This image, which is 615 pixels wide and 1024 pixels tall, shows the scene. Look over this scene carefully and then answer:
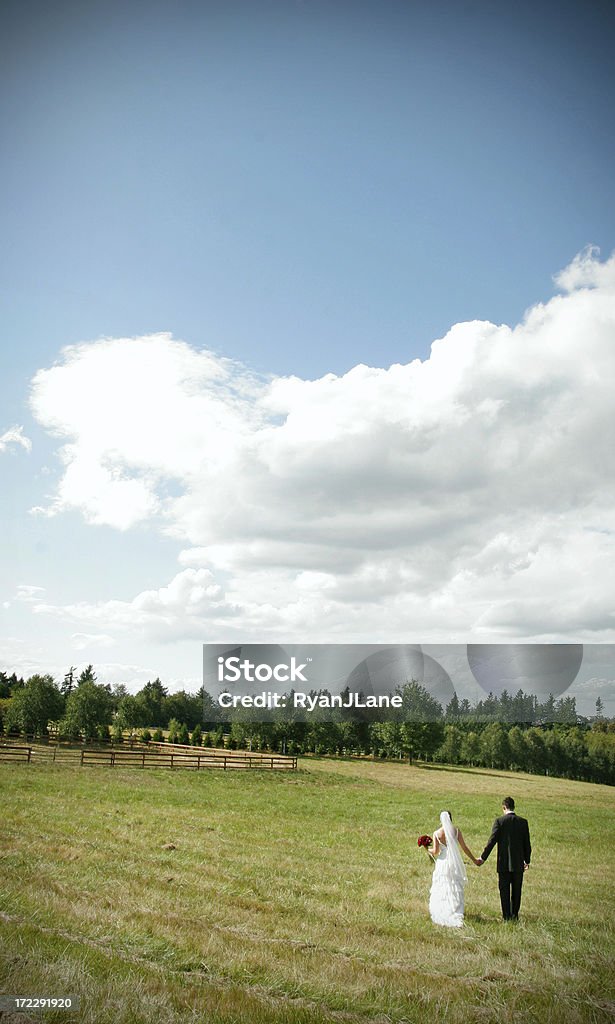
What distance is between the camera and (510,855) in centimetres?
1095

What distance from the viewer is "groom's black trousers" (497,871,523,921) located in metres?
11.0

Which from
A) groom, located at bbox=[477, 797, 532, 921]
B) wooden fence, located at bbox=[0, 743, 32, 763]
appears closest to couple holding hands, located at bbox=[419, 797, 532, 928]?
groom, located at bbox=[477, 797, 532, 921]

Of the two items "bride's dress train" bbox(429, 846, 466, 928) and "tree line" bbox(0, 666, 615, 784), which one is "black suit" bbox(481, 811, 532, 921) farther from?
"tree line" bbox(0, 666, 615, 784)

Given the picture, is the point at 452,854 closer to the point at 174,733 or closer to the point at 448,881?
the point at 448,881

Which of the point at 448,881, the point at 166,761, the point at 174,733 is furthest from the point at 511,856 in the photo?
the point at 174,733

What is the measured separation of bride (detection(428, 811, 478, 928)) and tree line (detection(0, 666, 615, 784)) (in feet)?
223

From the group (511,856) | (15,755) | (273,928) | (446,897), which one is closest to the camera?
(273,928)

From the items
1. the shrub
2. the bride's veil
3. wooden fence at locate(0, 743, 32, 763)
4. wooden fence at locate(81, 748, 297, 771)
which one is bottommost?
the shrub

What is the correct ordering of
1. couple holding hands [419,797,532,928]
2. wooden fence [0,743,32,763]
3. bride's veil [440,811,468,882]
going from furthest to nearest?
wooden fence [0,743,32,763], bride's veil [440,811,468,882], couple holding hands [419,797,532,928]

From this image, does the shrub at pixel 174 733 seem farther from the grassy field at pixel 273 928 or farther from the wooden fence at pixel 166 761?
the grassy field at pixel 273 928

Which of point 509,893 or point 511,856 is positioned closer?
point 511,856

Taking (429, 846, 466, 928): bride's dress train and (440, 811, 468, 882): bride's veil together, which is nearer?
(429, 846, 466, 928): bride's dress train

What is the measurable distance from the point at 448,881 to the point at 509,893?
3.93 feet

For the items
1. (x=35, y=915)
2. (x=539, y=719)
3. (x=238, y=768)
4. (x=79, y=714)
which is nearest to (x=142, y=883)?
(x=35, y=915)
